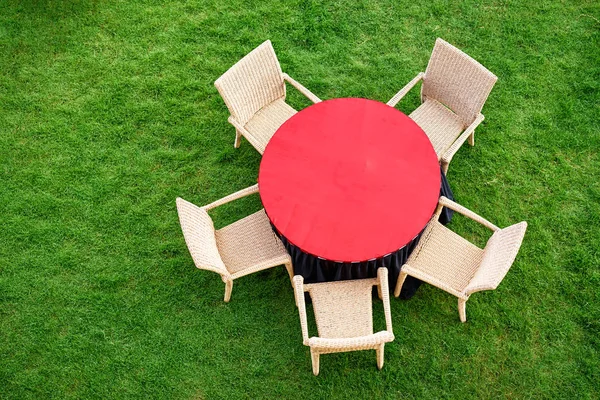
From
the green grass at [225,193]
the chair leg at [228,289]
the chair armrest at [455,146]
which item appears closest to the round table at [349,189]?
the chair armrest at [455,146]

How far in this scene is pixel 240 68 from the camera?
5934 millimetres

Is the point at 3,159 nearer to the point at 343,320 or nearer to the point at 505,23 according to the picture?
the point at 343,320

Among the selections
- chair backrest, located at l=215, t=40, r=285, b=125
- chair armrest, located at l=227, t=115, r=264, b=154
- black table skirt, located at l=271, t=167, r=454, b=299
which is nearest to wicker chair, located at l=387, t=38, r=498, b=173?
black table skirt, located at l=271, t=167, r=454, b=299

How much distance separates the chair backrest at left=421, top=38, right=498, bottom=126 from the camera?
585cm

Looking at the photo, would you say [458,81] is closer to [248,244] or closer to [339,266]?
[339,266]

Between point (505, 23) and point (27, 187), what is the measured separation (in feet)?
21.6

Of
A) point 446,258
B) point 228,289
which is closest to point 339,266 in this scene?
point 446,258

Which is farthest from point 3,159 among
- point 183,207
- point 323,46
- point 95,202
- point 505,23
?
point 505,23

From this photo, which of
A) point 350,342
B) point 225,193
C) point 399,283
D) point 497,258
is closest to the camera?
point 350,342

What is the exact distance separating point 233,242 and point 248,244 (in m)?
0.16

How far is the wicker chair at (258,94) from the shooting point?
593cm

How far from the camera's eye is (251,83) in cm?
608

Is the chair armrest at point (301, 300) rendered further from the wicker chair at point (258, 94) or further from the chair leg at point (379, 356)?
the wicker chair at point (258, 94)

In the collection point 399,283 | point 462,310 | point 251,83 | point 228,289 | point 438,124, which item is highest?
point 251,83
